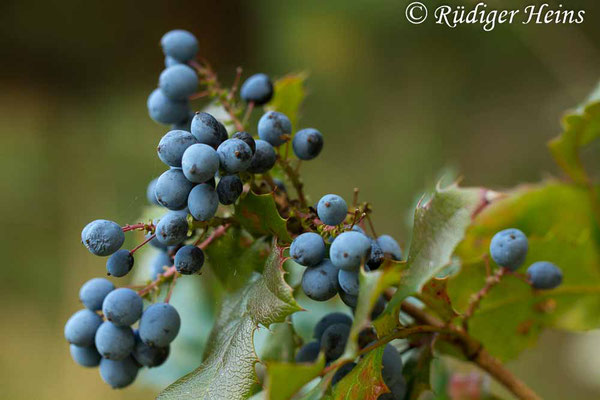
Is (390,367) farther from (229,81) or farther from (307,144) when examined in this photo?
(229,81)

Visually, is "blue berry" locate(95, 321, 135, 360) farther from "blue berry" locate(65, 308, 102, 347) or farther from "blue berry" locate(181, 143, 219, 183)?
"blue berry" locate(181, 143, 219, 183)

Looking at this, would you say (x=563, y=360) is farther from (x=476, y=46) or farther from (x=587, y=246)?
(x=587, y=246)

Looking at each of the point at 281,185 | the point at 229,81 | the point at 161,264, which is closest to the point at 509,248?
the point at 281,185

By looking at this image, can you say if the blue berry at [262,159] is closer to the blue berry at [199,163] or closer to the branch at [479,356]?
the blue berry at [199,163]

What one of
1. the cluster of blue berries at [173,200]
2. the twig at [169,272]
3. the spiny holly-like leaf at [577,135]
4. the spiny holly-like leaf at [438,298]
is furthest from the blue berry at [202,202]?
the spiny holly-like leaf at [577,135]

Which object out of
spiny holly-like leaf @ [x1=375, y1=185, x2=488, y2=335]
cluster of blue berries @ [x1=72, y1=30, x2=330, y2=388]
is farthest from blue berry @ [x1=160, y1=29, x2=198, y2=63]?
spiny holly-like leaf @ [x1=375, y1=185, x2=488, y2=335]

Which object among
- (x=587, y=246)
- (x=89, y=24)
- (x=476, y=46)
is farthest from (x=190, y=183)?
(x=89, y=24)
